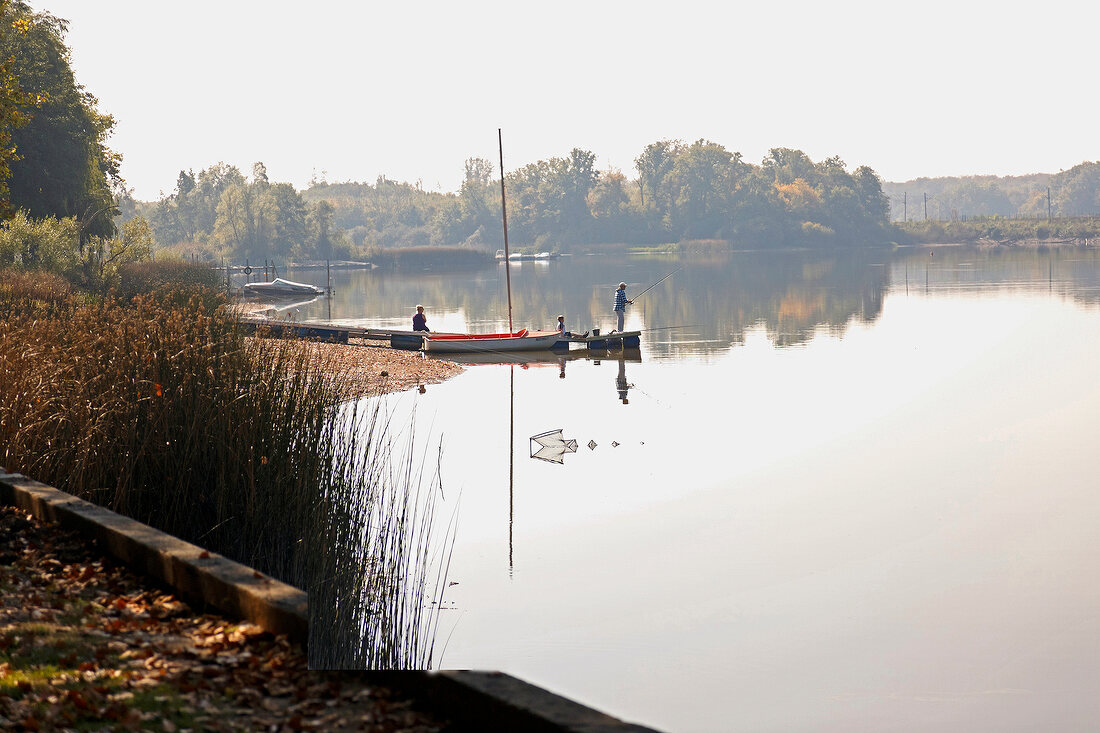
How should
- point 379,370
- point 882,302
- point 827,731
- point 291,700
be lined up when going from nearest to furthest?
point 291,700 → point 827,731 → point 379,370 → point 882,302

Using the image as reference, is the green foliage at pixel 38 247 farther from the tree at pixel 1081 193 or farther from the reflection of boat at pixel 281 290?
the tree at pixel 1081 193

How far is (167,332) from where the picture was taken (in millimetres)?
8867

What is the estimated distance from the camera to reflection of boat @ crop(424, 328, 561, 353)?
2784 cm

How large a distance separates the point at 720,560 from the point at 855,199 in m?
139

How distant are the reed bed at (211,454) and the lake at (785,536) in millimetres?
1279

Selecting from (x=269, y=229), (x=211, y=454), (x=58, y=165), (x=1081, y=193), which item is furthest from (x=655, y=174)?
(x=211, y=454)

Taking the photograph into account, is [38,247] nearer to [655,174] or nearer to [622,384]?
[622,384]

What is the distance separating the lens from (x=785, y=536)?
38.0 feet

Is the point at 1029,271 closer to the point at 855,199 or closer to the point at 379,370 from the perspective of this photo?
the point at 379,370

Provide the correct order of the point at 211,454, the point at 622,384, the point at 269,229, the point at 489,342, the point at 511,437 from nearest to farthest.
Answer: the point at 211,454
the point at 511,437
the point at 622,384
the point at 489,342
the point at 269,229

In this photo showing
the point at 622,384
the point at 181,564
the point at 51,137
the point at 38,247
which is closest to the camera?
the point at 181,564

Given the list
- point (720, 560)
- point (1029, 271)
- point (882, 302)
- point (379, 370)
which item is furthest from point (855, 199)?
point (720, 560)

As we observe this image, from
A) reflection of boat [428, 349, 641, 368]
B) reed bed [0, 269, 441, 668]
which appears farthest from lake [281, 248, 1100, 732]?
reed bed [0, 269, 441, 668]

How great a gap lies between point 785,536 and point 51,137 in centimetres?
3299
